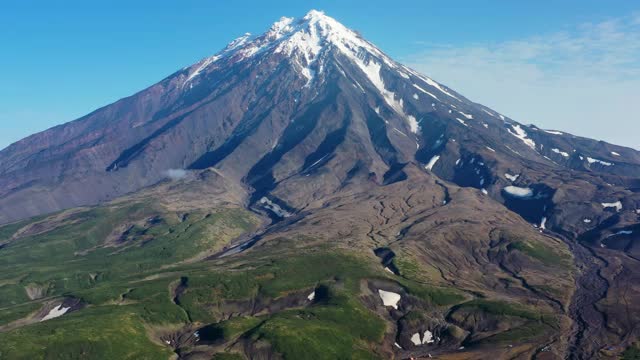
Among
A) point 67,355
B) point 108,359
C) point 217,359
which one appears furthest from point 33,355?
point 217,359

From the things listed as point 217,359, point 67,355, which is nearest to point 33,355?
point 67,355

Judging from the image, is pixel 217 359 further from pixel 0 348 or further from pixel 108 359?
pixel 0 348

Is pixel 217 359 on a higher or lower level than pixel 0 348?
lower

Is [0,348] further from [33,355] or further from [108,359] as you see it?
[108,359]

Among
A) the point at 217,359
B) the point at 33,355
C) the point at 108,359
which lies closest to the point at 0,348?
the point at 33,355

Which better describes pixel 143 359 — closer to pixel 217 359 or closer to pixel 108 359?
pixel 108 359

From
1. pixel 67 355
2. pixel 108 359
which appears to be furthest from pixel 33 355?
pixel 108 359
